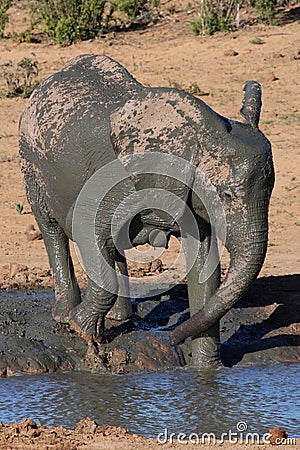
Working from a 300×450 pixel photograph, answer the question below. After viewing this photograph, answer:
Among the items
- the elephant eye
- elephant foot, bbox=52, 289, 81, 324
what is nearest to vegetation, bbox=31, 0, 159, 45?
elephant foot, bbox=52, 289, 81, 324

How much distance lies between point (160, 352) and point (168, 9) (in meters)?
12.5

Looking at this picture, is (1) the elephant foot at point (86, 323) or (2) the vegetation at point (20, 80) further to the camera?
(2) the vegetation at point (20, 80)

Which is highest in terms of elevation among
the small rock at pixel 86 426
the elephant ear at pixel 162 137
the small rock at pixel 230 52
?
the elephant ear at pixel 162 137

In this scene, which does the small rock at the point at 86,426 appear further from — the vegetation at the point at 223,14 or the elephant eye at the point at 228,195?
the vegetation at the point at 223,14

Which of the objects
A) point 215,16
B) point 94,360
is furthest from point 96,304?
point 215,16

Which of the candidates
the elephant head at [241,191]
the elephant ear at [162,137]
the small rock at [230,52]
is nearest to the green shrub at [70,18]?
the small rock at [230,52]

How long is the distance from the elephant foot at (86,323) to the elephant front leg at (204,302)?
1.97 ft

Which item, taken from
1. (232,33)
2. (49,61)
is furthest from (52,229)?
(232,33)

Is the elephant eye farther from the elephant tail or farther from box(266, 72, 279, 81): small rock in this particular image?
box(266, 72, 279, 81): small rock

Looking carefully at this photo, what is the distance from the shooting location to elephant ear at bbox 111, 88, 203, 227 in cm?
557

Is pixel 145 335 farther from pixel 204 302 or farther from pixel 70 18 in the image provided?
pixel 70 18

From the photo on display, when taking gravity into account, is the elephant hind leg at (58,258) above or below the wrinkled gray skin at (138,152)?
below

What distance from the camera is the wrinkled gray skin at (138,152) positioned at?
18.1ft

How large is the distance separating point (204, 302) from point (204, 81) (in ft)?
28.0
